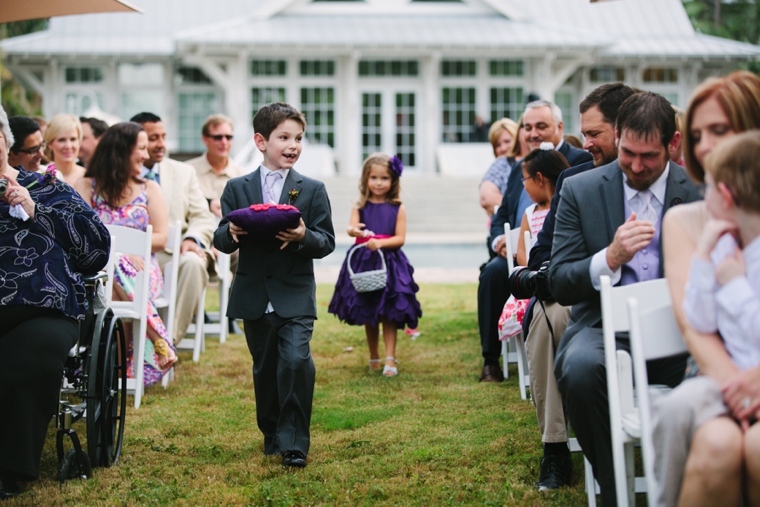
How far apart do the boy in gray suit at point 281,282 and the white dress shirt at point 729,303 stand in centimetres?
218

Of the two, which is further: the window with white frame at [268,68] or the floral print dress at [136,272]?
the window with white frame at [268,68]

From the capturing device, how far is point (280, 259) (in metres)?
4.85

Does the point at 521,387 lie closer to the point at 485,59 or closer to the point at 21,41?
the point at 485,59

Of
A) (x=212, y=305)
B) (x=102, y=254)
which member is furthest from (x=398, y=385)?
(x=212, y=305)

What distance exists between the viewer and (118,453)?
493 cm

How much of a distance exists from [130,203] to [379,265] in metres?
1.97

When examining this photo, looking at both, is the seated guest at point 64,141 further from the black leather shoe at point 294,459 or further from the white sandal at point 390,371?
the black leather shoe at point 294,459

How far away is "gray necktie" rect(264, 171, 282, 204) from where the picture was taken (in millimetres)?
4969

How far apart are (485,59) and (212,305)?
67.5 feet

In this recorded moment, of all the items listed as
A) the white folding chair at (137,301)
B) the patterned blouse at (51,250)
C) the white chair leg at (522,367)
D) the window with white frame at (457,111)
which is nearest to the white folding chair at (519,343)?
the white chair leg at (522,367)

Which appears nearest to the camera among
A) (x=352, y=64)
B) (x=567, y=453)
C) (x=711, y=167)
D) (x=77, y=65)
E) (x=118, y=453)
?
(x=711, y=167)

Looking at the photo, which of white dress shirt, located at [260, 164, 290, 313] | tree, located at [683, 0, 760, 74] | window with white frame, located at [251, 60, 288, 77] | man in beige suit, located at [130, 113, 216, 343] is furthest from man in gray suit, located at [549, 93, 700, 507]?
tree, located at [683, 0, 760, 74]

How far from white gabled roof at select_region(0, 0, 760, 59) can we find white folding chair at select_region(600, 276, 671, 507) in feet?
81.2

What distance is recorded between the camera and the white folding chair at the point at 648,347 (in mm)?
3078
